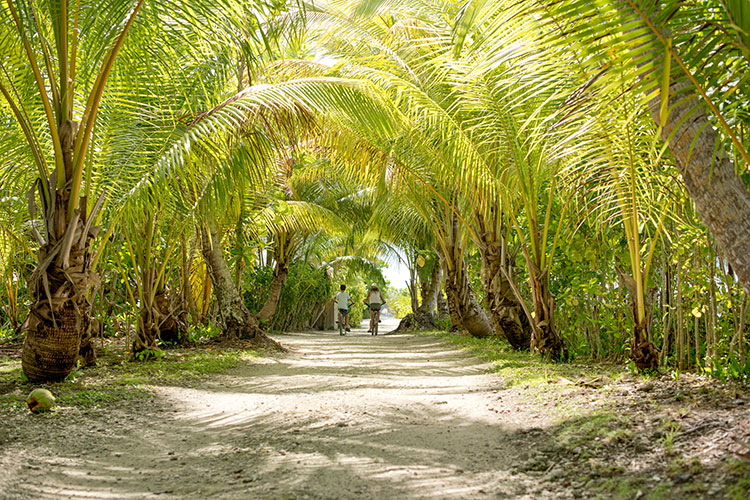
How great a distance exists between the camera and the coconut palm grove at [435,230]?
2.77 meters

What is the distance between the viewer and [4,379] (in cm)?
569

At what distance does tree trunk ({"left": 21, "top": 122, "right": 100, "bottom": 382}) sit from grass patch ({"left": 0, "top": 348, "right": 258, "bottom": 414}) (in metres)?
0.22

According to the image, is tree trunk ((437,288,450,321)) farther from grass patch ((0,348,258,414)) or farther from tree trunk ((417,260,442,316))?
grass patch ((0,348,258,414))

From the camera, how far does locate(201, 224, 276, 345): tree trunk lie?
974cm

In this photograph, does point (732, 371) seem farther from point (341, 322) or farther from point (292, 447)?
point (341, 322)

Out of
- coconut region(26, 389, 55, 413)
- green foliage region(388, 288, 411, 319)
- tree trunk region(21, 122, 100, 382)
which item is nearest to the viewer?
coconut region(26, 389, 55, 413)

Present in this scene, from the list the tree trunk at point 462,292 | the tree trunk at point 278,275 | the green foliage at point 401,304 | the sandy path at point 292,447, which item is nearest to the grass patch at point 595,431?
the sandy path at point 292,447

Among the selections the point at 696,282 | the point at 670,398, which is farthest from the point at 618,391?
the point at 696,282

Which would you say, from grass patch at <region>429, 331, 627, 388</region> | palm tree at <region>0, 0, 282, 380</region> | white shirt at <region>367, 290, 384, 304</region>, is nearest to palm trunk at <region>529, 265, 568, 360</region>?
grass patch at <region>429, 331, 627, 388</region>

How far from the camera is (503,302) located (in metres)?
8.59

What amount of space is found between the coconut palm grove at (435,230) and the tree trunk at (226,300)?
4 centimetres

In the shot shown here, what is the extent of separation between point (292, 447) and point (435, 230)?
766 centimetres

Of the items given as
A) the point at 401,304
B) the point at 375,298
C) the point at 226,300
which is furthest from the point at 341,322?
the point at 401,304

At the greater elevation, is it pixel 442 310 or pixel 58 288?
pixel 58 288
